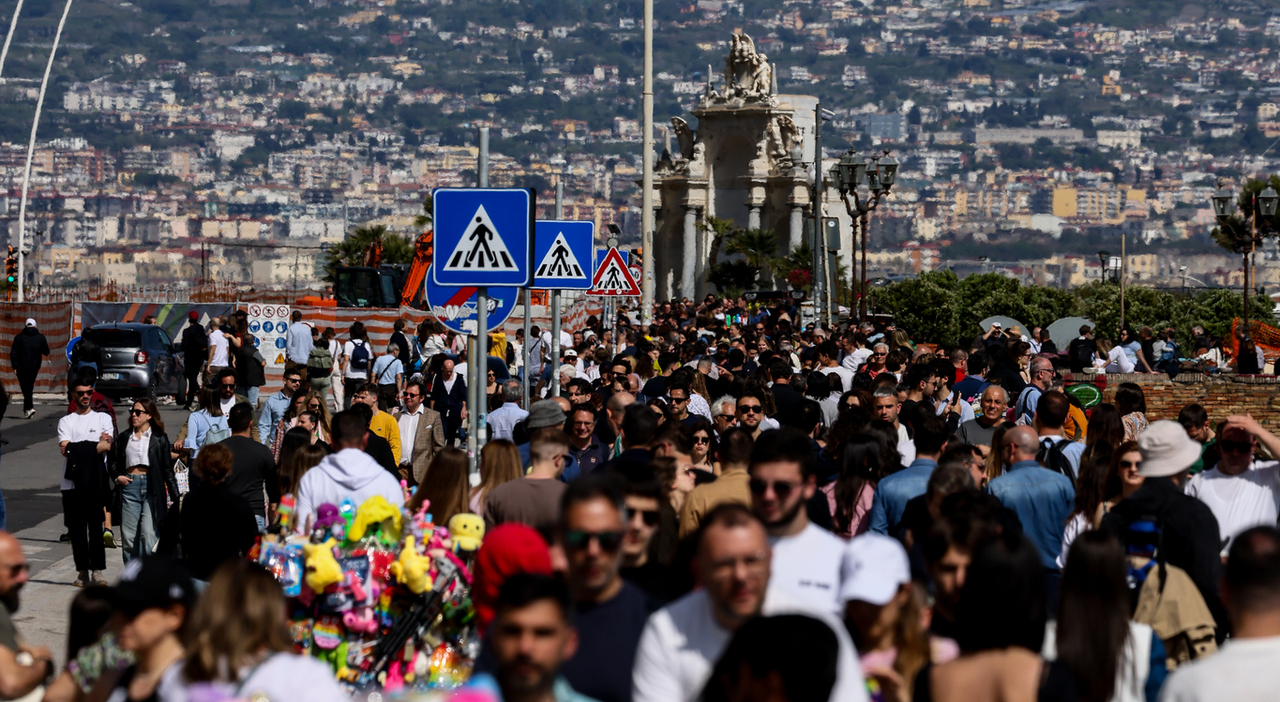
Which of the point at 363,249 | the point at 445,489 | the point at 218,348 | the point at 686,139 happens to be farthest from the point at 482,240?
the point at 686,139

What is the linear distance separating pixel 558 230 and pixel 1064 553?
6.08 meters

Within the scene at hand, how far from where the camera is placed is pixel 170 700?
4.37 m

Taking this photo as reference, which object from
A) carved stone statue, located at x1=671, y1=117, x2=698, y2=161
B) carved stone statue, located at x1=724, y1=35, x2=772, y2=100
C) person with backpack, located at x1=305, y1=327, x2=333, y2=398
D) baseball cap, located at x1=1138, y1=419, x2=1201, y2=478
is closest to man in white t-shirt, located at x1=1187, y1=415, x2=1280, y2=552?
baseball cap, located at x1=1138, y1=419, x2=1201, y2=478

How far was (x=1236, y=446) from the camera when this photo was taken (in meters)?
7.37

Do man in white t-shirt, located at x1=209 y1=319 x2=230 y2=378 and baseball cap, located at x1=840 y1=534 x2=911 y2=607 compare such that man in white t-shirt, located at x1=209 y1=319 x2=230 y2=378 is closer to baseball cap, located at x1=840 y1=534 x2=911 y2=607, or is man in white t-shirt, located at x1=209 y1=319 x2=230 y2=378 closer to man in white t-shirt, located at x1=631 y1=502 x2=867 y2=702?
baseball cap, located at x1=840 y1=534 x2=911 y2=607

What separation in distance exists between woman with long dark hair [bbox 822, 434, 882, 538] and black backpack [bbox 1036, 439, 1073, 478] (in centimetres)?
136

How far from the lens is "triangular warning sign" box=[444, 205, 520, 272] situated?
29.5ft

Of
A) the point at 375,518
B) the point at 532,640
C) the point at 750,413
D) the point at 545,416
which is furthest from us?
the point at 750,413

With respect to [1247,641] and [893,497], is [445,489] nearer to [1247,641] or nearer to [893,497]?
[893,497]

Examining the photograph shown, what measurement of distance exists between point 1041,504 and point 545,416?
3237 millimetres

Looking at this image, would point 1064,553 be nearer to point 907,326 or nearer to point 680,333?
point 680,333

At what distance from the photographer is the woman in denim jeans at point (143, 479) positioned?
10.8 metres

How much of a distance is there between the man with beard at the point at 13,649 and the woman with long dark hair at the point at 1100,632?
11.1ft

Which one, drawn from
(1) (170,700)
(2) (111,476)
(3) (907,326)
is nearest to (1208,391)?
(3) (907,326)
